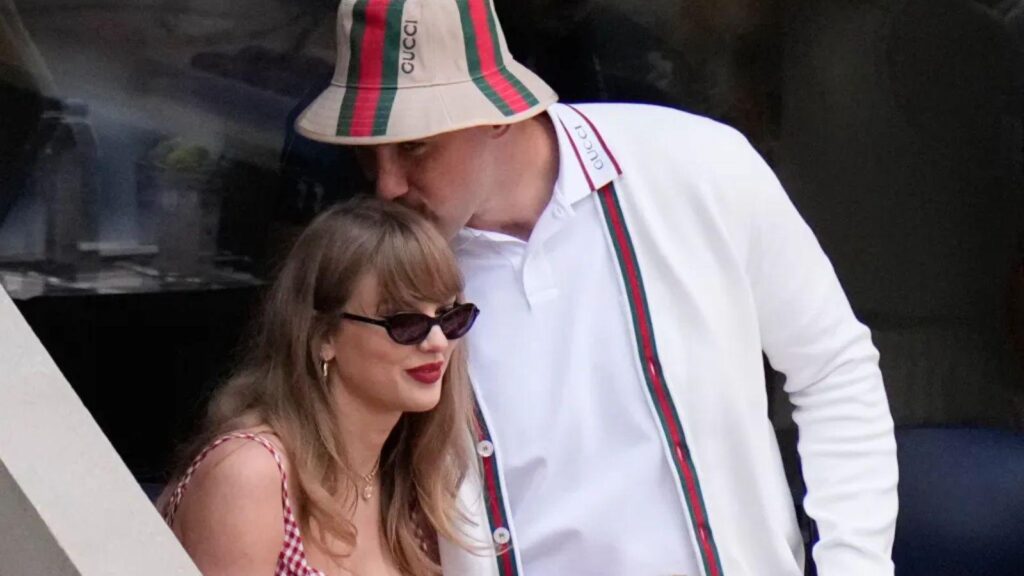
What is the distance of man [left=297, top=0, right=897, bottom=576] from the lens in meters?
2.25

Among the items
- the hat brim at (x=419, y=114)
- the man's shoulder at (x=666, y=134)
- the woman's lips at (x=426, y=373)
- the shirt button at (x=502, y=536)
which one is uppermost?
the hat brim at (x=419, y=114)

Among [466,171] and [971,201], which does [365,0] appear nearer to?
[466,171]

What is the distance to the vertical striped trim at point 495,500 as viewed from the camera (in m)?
2.28

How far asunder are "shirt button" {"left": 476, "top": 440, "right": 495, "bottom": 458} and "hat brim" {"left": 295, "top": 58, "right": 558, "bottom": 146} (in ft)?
1.63

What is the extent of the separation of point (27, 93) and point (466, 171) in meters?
1.28

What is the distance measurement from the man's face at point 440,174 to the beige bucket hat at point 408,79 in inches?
2.1

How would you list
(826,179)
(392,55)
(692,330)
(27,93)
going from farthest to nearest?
1. (826,179)
2. (27,93)
3. (692,330)
4. (392,55)

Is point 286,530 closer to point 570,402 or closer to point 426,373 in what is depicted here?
point 426,373

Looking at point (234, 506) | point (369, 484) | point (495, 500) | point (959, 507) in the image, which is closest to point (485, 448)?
point (495, 500)

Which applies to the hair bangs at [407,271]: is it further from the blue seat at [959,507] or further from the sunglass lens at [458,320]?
the blue seat at [959,507]

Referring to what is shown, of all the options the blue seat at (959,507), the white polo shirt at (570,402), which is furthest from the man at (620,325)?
the blue seat at (959,507)

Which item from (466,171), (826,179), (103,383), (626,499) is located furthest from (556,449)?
(826,179)

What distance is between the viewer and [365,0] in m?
2.18

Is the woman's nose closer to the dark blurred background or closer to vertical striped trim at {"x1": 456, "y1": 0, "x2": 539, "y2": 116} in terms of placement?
vertical striped trim at {"x1": 456, "y1": 0, "x2": 539, "y2": 116}
